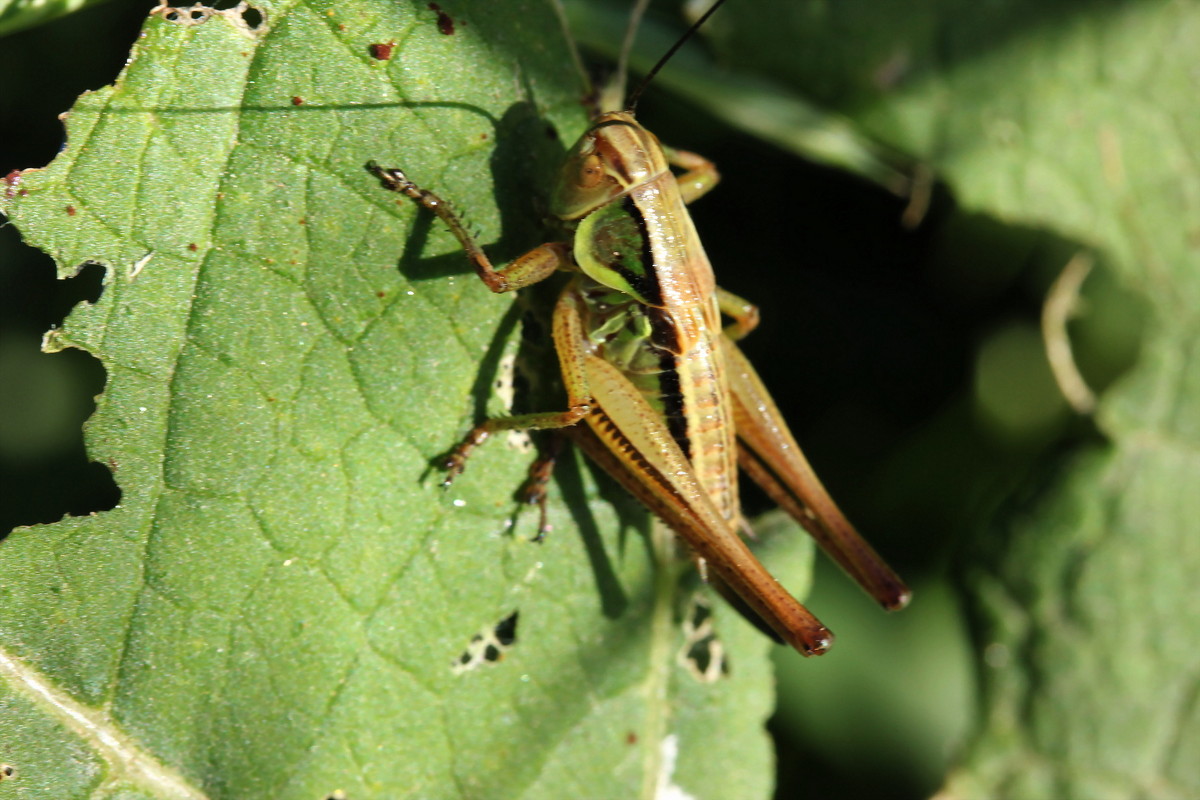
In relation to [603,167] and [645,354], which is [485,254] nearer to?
[603,167]

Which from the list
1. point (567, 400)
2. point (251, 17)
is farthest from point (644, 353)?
point (251, 17)

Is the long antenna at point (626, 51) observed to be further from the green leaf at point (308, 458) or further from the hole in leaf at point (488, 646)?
the hole in leaf at point (488, 646)

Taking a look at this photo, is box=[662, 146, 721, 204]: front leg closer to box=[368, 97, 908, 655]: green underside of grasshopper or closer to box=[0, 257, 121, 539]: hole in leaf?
box=[368, 97, 908, 655]: green underside of grasshopper

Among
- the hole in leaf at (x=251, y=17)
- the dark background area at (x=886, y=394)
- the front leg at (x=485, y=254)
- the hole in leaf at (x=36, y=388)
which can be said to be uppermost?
the hole in leaf at (x=251, y=17)

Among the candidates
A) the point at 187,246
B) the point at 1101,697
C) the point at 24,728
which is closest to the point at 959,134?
the point at 1101,697

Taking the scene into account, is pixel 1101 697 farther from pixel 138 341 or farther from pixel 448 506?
pixel 138 341

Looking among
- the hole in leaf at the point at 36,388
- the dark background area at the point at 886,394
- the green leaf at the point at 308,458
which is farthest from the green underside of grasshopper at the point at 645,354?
the hole in leaf at the point at 36,388
